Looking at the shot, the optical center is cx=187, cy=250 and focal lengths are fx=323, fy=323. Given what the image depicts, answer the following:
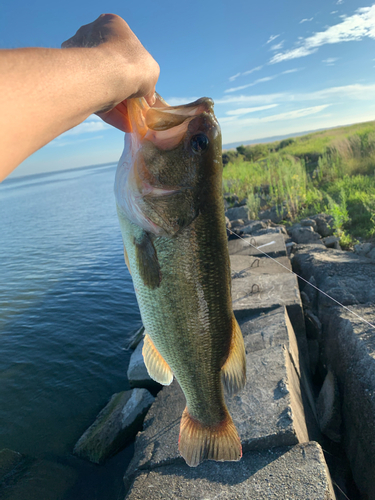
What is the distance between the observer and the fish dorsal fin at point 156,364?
217cm

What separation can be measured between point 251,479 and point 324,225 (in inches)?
386

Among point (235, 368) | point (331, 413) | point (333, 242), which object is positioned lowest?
point (331, 413)

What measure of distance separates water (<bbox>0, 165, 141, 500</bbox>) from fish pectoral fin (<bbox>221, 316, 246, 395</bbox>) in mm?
3415

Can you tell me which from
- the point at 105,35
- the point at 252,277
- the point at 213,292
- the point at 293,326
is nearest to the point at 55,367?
the point at 252,277

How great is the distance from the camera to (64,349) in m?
8.01

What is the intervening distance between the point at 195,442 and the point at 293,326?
3426mm

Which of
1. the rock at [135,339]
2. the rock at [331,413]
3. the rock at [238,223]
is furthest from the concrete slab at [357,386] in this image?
the rock at [238,223]

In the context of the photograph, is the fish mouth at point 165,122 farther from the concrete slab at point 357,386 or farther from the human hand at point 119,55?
the concrete slab at point 357,386

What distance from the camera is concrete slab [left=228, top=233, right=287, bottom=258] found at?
8066 mm

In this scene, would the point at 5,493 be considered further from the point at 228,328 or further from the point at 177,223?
the point at 177,223

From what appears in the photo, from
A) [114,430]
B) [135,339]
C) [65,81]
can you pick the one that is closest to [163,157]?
[65,81]

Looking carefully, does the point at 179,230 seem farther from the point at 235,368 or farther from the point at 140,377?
the point at 140,377

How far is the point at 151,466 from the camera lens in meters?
3.01

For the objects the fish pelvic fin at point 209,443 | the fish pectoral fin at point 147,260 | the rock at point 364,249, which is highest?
the fish pectoral fin at point 147,260
